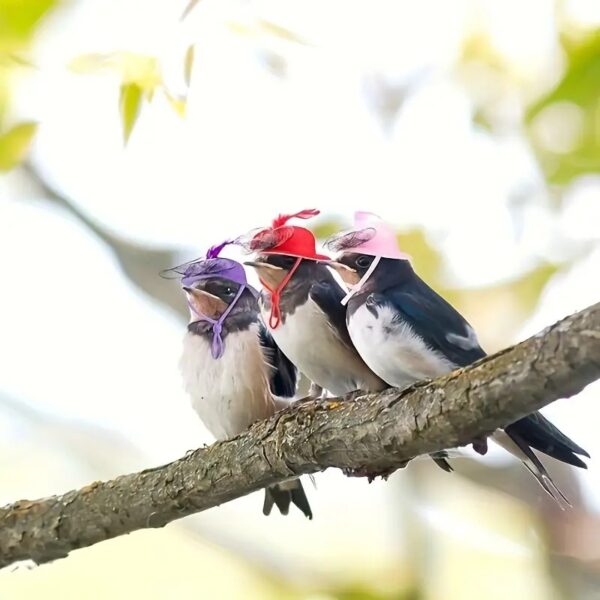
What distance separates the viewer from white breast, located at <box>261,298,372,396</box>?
32.3 inches

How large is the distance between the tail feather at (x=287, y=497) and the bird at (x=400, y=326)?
9.4 inches

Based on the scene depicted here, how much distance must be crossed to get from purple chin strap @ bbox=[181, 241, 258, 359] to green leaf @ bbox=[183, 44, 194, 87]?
5.8 inches

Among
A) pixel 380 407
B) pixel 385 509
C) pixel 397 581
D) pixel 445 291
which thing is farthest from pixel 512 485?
pixel 380 407

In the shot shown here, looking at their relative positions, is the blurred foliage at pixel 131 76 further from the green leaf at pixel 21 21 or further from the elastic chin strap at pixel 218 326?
the elastic chin strap at pixel 218 326

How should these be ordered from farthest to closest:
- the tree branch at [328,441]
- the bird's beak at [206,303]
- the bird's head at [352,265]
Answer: the bird's beak at [206,303], the bird's head at [352,265], the tree branch at [328,441]

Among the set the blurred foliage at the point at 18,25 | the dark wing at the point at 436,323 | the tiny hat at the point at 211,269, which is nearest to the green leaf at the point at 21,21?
the blurred foliage at the point at 18,25

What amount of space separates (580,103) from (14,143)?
1.58 ft

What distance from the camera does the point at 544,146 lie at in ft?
2.77

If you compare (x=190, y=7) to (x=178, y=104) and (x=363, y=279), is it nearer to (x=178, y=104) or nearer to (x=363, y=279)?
(x=178, y=104)

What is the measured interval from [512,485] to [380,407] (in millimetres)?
584

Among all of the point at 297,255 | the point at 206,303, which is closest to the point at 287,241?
the point at 297,255

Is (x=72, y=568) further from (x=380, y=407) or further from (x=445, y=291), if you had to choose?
(x=380, y=407)

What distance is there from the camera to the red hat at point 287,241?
Result: 82cm

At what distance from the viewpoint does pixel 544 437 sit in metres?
0.68
